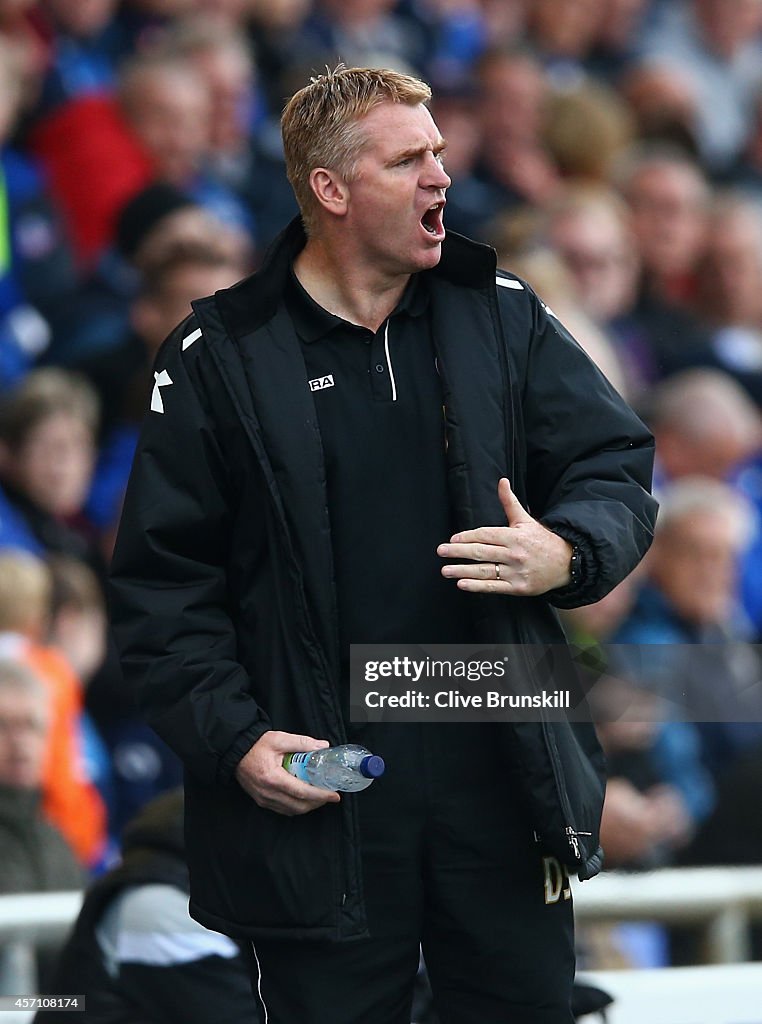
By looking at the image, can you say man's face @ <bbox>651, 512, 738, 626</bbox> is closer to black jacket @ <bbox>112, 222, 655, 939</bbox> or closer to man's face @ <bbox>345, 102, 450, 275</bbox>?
black jacket @ <bbox>112, 222, 655, 939</bbox>

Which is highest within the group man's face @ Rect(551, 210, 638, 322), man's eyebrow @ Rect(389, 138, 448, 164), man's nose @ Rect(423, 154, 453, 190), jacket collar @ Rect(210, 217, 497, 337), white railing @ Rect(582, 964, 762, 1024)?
man's face @ Rect(551, 210, 638, 322)

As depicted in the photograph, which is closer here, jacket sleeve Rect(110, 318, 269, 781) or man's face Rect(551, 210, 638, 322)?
jacket sleeve Rect(110, 318, 269, 781)

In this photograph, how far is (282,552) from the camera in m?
2.33

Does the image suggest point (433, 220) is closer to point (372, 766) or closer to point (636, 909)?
point (372, 766)

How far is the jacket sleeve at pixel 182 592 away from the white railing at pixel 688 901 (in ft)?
4.87

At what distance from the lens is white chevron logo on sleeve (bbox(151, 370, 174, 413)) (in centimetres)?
239

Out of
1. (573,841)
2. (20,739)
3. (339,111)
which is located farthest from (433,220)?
(20,739)

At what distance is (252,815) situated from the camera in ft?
7.62

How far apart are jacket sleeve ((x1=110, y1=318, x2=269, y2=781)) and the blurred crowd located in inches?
48.1

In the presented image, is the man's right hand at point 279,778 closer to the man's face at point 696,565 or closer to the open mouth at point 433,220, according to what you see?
the open mouth at point 433,220

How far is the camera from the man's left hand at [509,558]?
2.21m

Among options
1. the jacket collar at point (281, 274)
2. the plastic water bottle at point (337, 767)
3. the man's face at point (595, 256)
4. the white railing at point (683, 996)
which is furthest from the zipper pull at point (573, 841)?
the man's face at point (595, 256)

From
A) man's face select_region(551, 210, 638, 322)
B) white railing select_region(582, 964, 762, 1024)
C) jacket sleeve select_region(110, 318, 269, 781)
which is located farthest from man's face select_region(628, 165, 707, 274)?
jacket sleeve select_region(110, 318, 269, 781)

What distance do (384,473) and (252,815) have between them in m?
0.51
